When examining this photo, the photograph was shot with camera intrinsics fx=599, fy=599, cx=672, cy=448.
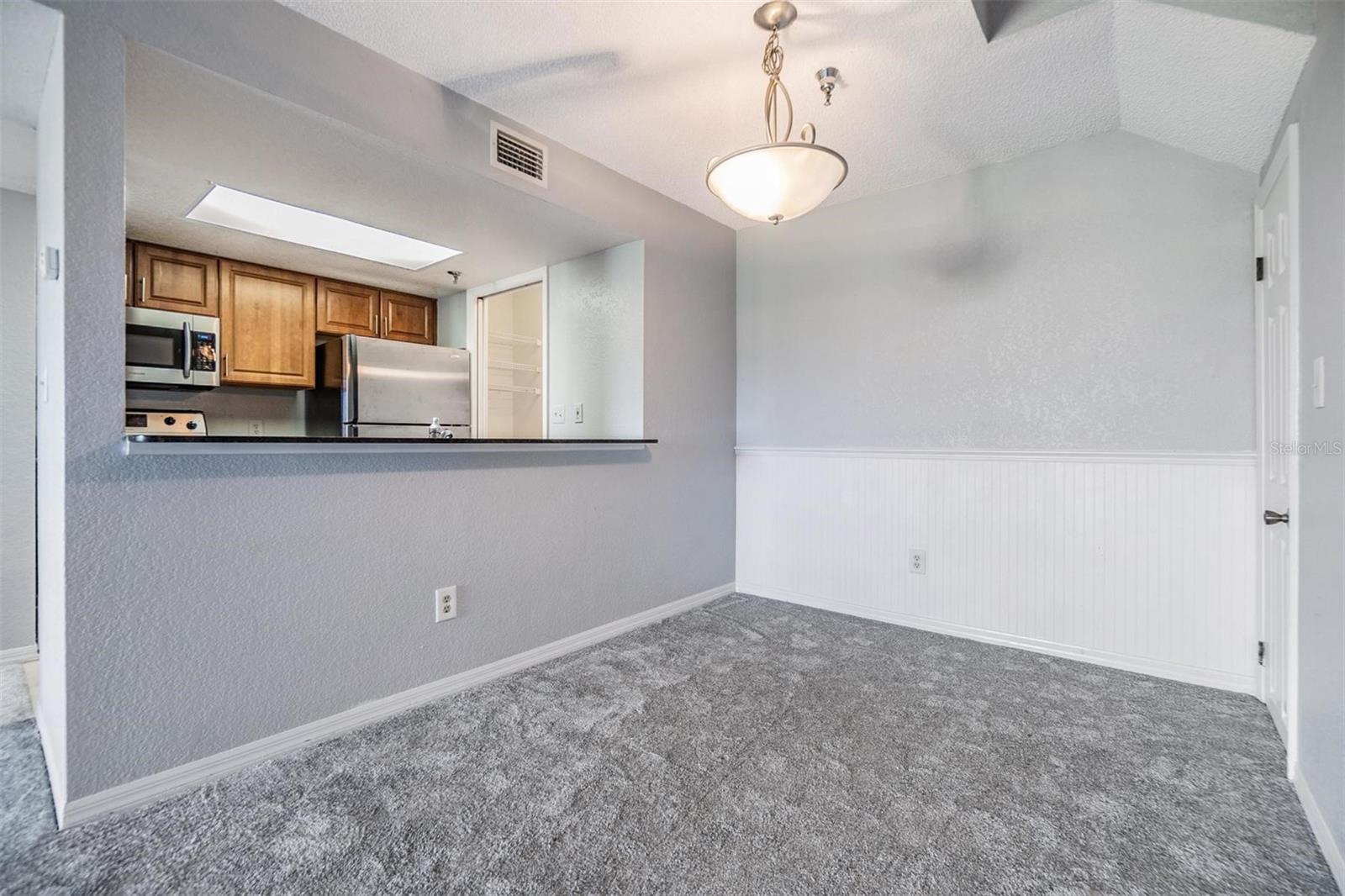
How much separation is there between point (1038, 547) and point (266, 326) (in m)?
4.43

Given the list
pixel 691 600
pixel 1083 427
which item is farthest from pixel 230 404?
pixel 1083 427

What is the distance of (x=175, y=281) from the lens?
3.32 m

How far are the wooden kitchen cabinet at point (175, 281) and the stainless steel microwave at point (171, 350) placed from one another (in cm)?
12

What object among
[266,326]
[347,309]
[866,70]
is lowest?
[266,326]

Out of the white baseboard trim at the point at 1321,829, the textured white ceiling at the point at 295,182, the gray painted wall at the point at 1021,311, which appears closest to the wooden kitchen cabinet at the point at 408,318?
the textured white ceiling at the point at 295,182

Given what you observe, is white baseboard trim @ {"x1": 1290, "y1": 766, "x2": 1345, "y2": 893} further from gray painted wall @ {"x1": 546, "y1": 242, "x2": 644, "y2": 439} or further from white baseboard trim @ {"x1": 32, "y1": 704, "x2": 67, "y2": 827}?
white baseboard trim @ {"x1": 32, "y1": 704, "x2": 67, "y2": 827}

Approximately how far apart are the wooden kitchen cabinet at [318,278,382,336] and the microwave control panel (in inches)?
34.4

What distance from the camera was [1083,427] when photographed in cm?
269

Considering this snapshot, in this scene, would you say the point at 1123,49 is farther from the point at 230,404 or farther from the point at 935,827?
the point at 230,404

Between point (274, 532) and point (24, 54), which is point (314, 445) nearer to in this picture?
point (274, 532)

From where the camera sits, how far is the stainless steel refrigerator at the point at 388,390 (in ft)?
12.0

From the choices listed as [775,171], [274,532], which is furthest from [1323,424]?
[274,532]

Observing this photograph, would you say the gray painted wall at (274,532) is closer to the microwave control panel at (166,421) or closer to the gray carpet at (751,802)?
the gray carpet at (751,802)

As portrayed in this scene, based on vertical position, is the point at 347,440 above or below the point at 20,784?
above
